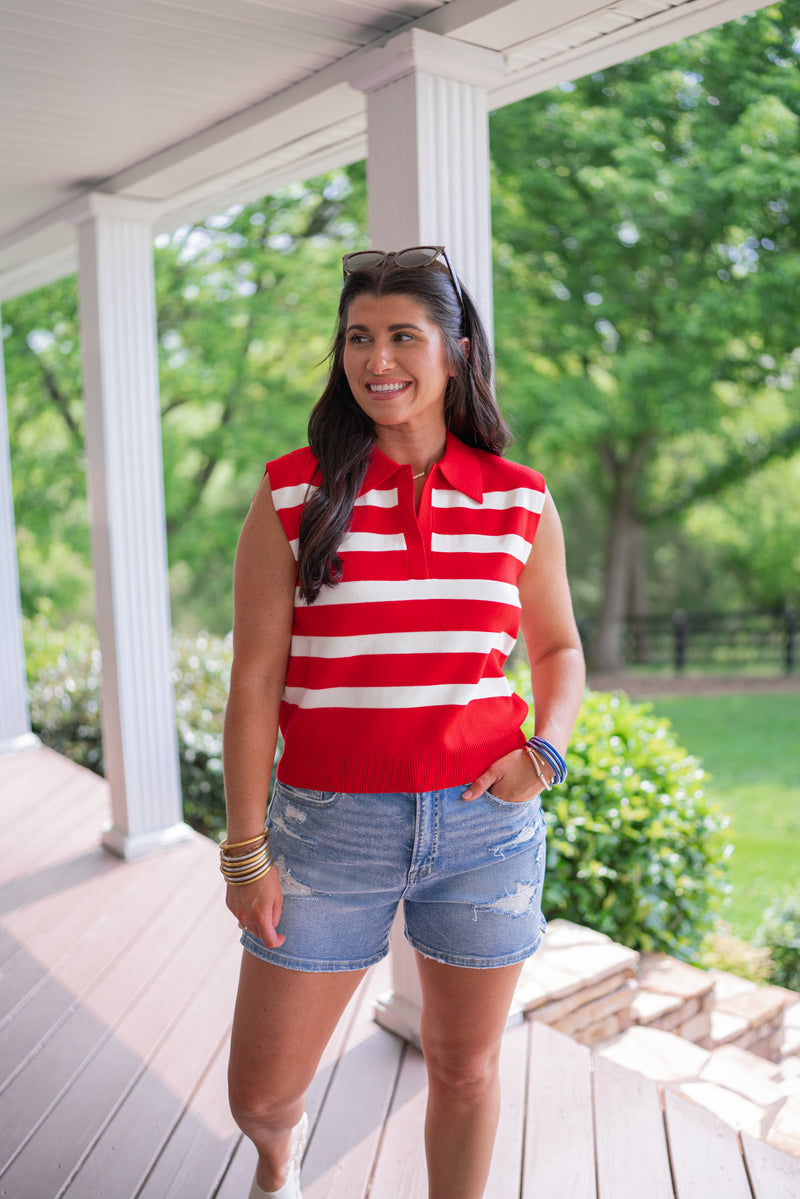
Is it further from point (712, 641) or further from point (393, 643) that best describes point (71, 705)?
point (712, 641)

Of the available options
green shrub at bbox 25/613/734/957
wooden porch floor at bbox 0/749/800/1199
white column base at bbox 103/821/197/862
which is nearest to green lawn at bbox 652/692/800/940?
green shrub at bbox 25/613/734/957

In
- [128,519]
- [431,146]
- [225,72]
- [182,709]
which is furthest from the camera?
[182,709]

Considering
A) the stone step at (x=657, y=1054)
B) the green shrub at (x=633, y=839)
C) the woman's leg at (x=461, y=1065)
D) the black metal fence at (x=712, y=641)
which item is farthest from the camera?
the black metal fence at (x=712, y=641)

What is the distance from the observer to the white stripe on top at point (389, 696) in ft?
4.64

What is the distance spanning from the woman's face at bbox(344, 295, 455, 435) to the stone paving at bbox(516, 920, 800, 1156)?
1.70 metres

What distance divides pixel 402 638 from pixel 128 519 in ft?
8.30

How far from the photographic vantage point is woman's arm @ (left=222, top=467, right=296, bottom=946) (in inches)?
56.5

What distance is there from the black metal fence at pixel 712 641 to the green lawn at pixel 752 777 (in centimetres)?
197

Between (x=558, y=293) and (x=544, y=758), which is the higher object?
(x=558, y=293)

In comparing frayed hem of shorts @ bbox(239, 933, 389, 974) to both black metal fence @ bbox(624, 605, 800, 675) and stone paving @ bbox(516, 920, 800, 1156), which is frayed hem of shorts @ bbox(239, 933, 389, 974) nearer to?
stone paving @ bbox(516, 920, 800, 1156)

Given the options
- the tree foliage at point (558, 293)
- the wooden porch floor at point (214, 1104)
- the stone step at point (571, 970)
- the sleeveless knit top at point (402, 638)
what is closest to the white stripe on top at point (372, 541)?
the sleeveless knit top at point (402, 638)

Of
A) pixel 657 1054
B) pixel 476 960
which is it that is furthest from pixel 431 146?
pixel 657 1054

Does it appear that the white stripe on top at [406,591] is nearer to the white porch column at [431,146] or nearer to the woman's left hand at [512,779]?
the woman's left hand at [512,779]

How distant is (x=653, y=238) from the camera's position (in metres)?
9.43
